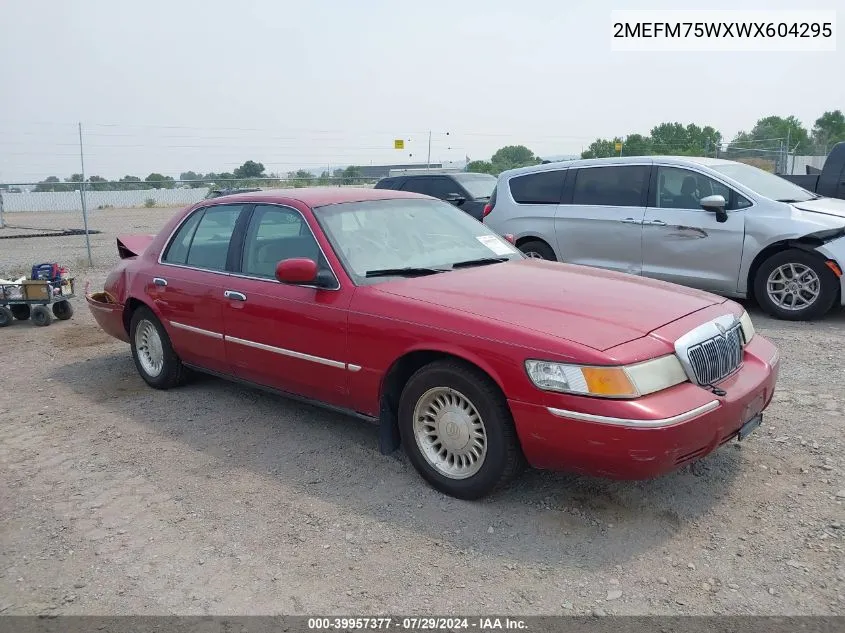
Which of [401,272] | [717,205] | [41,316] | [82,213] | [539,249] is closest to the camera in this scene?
[401,272]

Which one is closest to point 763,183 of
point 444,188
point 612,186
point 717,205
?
point 717,205

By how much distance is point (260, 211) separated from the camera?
16.6 ft

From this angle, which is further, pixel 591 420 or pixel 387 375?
pixel 387 375

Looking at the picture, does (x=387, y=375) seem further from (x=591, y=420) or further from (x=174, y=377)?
(x=174, y=377)

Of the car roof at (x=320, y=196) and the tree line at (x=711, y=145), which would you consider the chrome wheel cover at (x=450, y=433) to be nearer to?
the car roof at (x=320, y=196)

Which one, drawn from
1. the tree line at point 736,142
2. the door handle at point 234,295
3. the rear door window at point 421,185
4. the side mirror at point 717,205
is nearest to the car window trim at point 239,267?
the door handle at point 234,295

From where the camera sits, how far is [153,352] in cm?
592

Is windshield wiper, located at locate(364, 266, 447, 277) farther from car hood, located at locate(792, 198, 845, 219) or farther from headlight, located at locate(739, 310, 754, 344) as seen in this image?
car hood, located at locate(792, 198, 845, 219)

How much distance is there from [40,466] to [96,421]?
790 millimetres

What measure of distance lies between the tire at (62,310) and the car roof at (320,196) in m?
4.52

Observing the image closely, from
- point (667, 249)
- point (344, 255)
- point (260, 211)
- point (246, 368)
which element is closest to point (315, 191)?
point (260, 211)

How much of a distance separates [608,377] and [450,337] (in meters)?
0.83

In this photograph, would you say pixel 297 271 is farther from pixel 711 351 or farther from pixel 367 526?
pixel 711 351

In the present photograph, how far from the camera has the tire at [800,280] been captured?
24.1 ft
